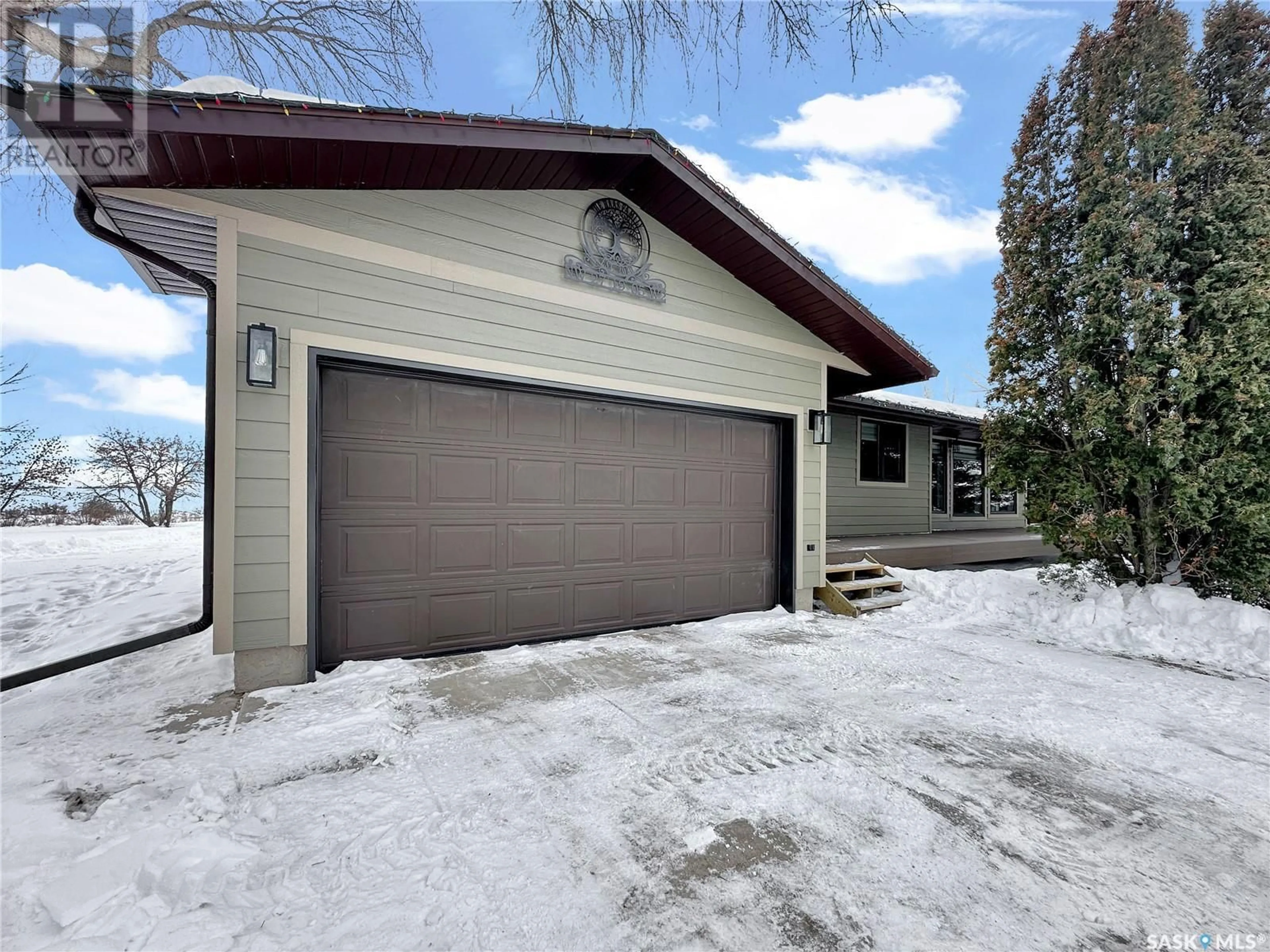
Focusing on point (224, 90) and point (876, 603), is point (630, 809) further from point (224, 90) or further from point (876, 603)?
point (876, 603)

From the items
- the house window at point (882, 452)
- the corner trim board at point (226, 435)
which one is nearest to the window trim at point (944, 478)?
the house window at point (882, 452)

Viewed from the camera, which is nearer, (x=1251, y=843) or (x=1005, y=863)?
(x=1005, y=863)

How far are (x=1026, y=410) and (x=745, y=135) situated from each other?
14.3 feet

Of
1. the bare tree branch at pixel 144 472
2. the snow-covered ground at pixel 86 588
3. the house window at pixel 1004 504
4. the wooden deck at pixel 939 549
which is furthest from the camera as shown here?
the house window at pixel 1004 504

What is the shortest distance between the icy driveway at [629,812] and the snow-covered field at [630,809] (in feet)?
0.04

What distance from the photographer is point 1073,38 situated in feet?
18.0

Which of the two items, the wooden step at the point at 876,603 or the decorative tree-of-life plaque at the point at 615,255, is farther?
the wooden step at the point at 876,603

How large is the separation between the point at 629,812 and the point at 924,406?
32.4 ft

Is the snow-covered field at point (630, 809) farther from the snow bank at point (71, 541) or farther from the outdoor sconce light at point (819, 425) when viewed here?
the snow bank at point (71, 541)

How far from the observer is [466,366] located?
417 cm

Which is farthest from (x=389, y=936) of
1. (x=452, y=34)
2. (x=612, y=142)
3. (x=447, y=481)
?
(x=452, y=34)

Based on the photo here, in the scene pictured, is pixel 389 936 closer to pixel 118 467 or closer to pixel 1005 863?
pixel 1005 863

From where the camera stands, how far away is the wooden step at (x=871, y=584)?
6.13 m

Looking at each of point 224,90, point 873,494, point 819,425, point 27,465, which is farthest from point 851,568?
point 27,465
